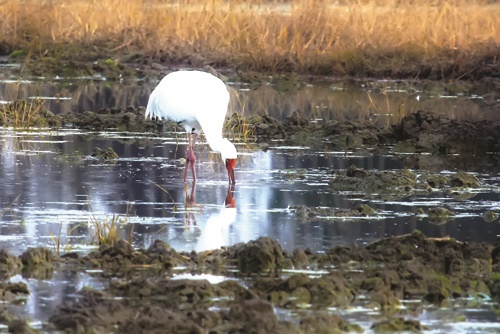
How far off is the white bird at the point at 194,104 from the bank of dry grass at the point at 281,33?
44.6 ft

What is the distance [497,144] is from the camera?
1712 centimetres

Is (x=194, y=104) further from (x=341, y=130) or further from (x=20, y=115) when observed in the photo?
(x=20, y=115)

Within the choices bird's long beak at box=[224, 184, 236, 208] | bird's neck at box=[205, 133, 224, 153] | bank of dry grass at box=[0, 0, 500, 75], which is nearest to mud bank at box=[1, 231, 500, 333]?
bird's long beak at box=[224, 184, 236, 208]

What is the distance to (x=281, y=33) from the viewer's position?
28.6m

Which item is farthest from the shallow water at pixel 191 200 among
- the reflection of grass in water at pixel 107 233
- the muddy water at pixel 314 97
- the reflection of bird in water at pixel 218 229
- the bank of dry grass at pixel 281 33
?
the bank of dry grass at pixel 281 33

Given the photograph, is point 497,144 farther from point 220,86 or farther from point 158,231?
point 158,231

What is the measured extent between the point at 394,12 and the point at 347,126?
12.5 meters

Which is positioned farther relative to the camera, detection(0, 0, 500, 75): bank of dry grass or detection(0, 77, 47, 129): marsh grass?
detection(0, 0, 500, 75): bank of dry grass

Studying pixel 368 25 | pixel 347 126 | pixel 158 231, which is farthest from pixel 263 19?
pixel 158 231

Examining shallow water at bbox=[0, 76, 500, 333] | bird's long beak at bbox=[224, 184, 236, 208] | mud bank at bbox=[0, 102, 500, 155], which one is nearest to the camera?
shallow water at bbox=[0, 76, 500, 333]

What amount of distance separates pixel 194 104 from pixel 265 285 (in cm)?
628

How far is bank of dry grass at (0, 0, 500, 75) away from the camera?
28.2 m

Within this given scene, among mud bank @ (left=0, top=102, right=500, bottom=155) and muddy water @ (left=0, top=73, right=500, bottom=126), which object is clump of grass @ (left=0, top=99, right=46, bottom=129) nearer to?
mud bank @ (left=0, top=102, right=500, bottom=155)

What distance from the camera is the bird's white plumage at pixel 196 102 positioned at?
1421cm
